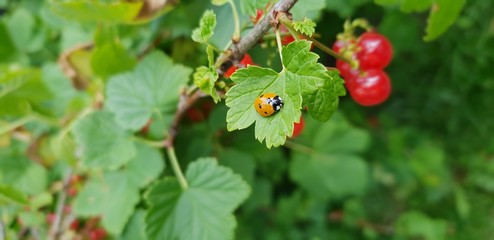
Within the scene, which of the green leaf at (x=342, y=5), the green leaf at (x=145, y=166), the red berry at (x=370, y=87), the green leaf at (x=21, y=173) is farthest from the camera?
the green leaf at (x=342, y=5)

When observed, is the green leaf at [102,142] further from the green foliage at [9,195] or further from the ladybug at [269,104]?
the ladybug at [269,104]

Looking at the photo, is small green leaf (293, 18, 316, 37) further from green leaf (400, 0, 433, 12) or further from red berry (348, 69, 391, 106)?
green leaf (400, 0, 433, 12)

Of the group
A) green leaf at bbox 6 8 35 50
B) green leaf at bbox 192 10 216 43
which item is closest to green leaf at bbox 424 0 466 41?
green leaf at bbox 192 10 216 43

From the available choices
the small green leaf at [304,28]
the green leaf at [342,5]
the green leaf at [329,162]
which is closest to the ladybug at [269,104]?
the small green leaf at [304,28]

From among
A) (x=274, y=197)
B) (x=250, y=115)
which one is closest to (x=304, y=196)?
(x=274, y=197)

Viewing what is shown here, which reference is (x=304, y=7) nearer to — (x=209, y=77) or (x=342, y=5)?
(x=209, y=77)

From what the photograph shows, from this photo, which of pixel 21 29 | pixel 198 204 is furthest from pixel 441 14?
pixel 21 29

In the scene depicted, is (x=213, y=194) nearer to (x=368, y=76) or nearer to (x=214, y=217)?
(x=214, y=217)
